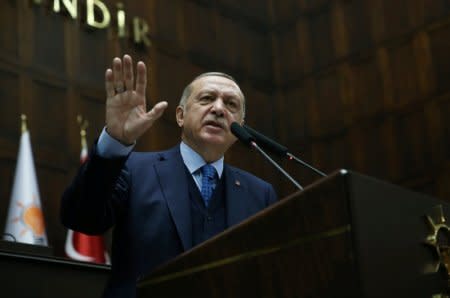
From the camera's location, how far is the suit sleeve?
2.40 m

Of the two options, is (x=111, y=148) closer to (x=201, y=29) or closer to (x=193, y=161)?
(x=193, y=161)

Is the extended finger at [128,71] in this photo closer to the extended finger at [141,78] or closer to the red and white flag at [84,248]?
the extended finger at [141,78]

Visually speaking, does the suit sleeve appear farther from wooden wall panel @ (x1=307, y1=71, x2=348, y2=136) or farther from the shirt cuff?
wooden wall panel @ (x1=307, y1=71, x2=348, y2=136)

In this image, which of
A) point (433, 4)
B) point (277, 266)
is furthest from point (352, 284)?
point (433, 4)

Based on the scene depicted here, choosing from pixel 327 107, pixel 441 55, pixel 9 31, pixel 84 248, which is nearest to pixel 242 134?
pixel 84 248

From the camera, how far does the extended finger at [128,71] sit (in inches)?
94.3

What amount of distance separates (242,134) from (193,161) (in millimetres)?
344

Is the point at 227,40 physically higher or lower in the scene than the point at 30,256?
higher

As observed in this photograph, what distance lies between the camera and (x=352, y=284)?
166cm

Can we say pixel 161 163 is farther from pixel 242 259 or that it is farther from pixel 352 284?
pixel 352 284

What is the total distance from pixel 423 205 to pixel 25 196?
4.39m

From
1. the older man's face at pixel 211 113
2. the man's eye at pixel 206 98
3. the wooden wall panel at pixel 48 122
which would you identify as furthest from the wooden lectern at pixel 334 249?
the wooden wall panel at pixel 48 122

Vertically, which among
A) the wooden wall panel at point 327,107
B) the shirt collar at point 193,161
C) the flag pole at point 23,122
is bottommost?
the shirt collar at point 193,161

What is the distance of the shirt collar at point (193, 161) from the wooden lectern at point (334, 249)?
925mm
